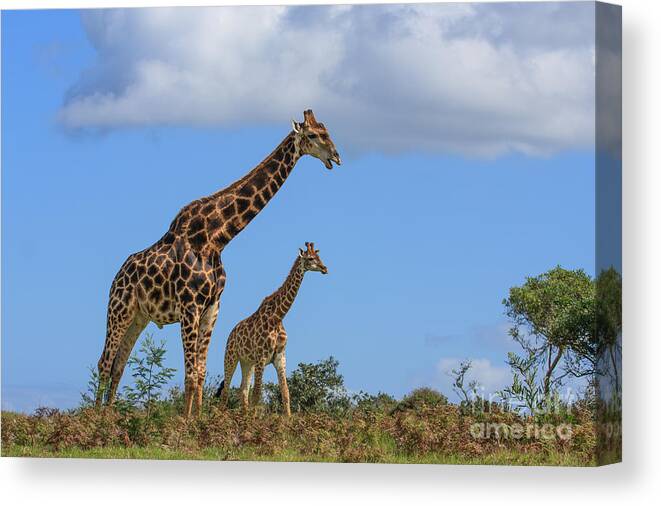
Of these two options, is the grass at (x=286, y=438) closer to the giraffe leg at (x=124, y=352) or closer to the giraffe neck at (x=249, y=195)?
the giraffe leg at (x=124, y=352)

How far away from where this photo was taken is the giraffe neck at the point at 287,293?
53.8ft

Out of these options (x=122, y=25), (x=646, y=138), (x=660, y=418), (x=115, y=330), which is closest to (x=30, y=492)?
(x=115, y=330)

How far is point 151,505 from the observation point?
1396 centimetres

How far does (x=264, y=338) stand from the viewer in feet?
54.0

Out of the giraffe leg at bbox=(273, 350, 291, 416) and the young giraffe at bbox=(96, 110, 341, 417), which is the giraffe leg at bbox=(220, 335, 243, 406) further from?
the young giraffe at bbox=(96, 110, 341, 417)

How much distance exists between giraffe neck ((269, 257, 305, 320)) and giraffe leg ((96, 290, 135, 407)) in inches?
84.7

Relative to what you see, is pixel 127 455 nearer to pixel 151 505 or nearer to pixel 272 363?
pixel 151 505

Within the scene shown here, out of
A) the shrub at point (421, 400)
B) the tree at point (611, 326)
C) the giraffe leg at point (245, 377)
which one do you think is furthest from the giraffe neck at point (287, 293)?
the tree at point (611, 326)

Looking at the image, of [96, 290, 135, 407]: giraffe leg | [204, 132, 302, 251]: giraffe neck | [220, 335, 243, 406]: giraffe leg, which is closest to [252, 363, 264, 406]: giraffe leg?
[220, 335, 243, 406]: giraffe leg

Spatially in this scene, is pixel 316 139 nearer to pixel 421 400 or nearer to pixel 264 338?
pixel 264 338

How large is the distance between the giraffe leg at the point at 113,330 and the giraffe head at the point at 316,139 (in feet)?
9.54

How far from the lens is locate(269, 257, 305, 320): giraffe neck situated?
645 inches

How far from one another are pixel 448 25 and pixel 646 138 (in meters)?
2.54

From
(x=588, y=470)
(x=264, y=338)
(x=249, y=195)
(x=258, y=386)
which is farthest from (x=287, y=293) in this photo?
(x=588, y=470)
